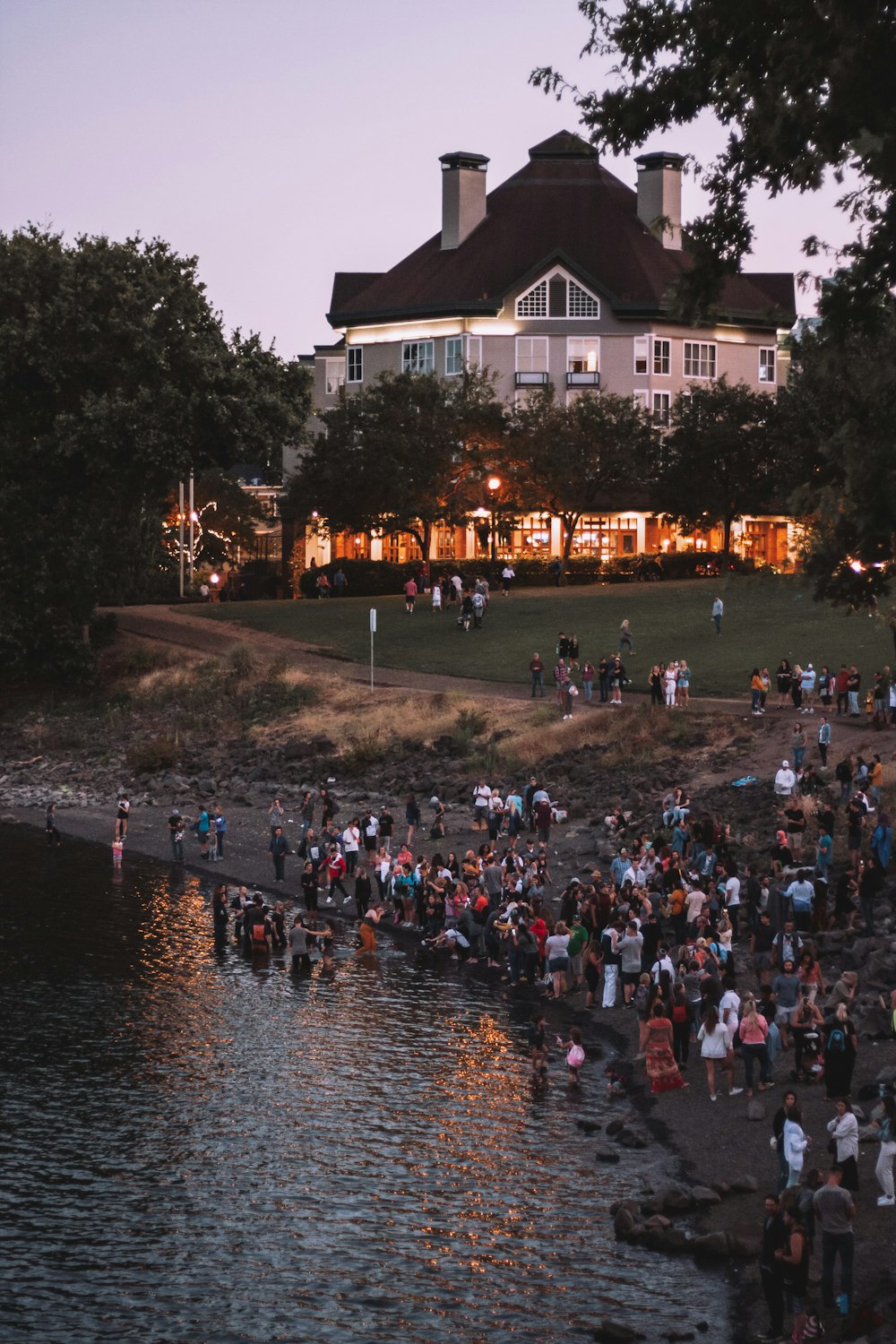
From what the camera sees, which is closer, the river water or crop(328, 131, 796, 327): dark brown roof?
the river water

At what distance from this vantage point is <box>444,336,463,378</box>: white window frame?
10169 centimetres

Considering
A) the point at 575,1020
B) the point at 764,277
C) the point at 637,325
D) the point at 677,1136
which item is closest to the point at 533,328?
the point at 637,325

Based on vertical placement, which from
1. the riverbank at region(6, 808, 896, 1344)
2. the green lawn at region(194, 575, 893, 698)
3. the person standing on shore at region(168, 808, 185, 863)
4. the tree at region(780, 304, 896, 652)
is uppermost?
the tree at region(780, 304, 896, 652)

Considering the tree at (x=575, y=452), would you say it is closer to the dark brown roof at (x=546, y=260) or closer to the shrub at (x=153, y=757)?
the dark brown roof at (x=546, y=260)

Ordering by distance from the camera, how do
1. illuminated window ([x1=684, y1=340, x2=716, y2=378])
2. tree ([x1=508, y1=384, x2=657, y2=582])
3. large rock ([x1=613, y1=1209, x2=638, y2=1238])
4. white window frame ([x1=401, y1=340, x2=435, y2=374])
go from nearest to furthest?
large rock ([x1=613, y1=1209, x2=638, y2=1238])
tree ([x1=508, y1=384, x2=657, y2=582])
white window frame ([x1=401, y1=340, x2=435, y2=374])
illuminated window ([x1=684, y1=340, x2=716, y2=378])

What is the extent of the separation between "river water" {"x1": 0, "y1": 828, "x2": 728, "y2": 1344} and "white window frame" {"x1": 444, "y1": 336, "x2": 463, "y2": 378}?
68.1 meters

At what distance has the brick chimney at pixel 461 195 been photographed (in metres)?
105

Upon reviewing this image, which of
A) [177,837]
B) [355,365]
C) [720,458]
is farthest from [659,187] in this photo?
[177,837]

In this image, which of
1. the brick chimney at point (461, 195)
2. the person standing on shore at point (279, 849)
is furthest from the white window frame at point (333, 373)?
the person standing on shore at point (279, 849)

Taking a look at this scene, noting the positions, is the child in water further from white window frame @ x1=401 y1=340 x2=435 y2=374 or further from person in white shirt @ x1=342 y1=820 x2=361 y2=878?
white window frame @ x1=401 y1=340 x2=435 y2=374

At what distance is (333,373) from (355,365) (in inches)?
168

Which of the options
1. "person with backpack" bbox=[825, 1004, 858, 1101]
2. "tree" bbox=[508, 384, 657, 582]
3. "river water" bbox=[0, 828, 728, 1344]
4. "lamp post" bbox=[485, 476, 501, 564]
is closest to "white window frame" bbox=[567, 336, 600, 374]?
"tree" bbox=[508, 384, 657, 582]

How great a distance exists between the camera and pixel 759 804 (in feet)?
145

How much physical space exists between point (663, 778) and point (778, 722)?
460 centimetres
